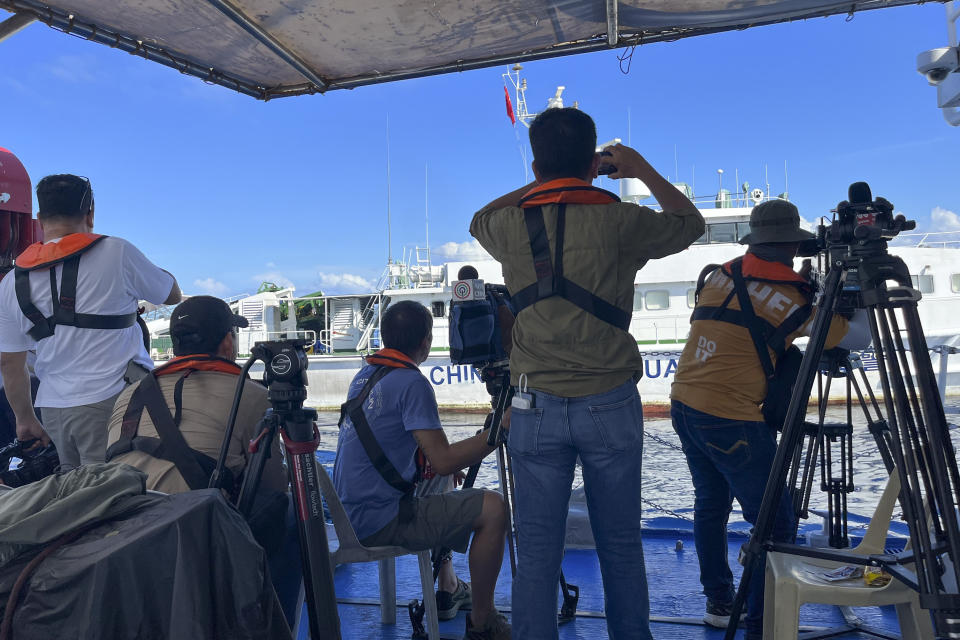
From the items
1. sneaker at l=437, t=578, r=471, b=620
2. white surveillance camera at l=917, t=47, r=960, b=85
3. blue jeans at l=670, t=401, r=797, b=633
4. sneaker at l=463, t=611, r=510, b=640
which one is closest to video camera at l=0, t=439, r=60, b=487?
sneaker at l=437, t=578, r=471, b=620

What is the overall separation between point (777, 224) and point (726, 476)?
837 millimetres

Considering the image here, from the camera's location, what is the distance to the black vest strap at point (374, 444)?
7.02ft

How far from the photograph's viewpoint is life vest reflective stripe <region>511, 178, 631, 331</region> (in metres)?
1.65

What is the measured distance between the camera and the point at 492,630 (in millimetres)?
2215

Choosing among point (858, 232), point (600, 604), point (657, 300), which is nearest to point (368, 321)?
point (657, 300)

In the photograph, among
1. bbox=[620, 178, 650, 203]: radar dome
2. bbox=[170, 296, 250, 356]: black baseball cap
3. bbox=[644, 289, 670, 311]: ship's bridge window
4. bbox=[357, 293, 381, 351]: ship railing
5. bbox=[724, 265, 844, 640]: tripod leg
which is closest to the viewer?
bbox=[724, 265, 844, 640]: tripod leg

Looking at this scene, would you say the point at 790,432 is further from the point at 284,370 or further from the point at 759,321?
the point at 284,370

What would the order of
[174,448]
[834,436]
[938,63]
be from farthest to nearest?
[938,63]
[834,436]
[174,448]

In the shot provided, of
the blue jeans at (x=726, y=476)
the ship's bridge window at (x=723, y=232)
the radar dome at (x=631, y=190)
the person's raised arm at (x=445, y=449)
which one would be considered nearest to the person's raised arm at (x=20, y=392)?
the person's raised arm at (x=445, y=449)

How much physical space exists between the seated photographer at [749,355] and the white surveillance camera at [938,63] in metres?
2.13

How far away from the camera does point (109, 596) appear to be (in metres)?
1.25

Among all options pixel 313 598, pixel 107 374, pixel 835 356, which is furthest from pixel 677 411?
pixel 107 374

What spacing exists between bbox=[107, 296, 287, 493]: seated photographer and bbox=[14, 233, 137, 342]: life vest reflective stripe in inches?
21.0

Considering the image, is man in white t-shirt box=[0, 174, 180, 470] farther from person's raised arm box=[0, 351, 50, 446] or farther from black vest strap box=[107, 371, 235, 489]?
black vest strap box=[107, 371, 235, 489]
